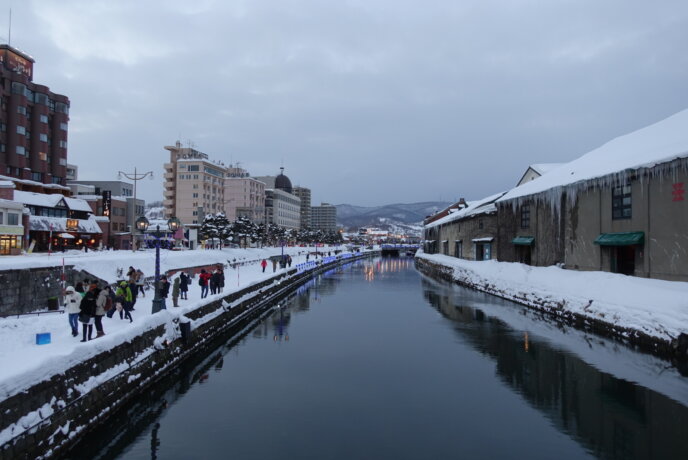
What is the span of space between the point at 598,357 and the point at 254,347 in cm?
1652

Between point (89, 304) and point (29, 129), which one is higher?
point (29, 129)

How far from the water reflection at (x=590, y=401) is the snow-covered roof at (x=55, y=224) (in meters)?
50.0

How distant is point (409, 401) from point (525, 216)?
106 ft

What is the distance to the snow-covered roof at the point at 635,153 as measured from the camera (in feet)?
76.7

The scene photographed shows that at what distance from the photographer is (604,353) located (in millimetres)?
19875

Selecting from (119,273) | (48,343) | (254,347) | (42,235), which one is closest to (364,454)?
(48,343)

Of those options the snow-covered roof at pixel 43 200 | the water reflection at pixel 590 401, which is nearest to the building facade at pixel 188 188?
the snow-covered roof at pixel 43 200

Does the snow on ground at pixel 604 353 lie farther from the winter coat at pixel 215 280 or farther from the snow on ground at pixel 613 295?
the winter coat at pixel 215 280

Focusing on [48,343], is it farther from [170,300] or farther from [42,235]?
[42,235]

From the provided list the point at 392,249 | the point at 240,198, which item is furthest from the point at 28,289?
the point at 392,249

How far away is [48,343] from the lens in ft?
44.3

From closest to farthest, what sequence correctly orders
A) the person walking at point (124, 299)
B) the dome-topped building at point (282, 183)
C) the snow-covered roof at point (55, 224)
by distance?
the person walking at point (124, 299) < the snow-covered roof at point (55, 224) < the dome-topped building at point (282, 183)

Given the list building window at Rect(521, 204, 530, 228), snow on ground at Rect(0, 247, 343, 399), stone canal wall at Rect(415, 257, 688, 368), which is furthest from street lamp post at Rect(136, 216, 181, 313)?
building window at Rect(521, 204, 530, 228)

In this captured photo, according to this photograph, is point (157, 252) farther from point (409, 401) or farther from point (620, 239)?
point (620, 239)
